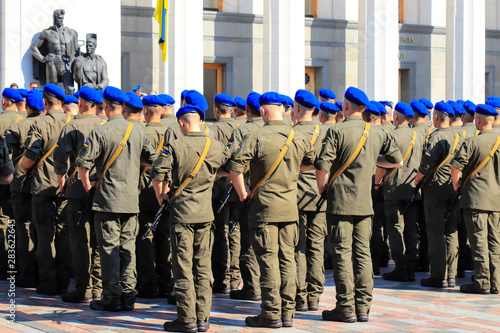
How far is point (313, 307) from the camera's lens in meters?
8.60

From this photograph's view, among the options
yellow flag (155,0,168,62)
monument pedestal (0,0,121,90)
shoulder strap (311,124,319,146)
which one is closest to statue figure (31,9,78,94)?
monument pedestal (0,0,121,90)

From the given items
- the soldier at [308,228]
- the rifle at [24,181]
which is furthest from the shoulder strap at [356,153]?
the rifle at [24,181]

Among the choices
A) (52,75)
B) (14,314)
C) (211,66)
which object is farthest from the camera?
(211,66)

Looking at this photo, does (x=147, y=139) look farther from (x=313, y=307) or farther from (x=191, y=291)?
(x=313, y=307)

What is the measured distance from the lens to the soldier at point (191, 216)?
24.9ft

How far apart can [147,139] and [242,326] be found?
2030 mm

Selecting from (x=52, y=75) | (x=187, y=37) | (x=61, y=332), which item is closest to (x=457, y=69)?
(x=187, y=37)

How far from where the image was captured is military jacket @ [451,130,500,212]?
9.73 metres

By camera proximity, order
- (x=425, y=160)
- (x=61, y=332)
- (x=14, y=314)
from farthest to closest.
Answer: (x=425, y=160) < (x=14, y=314) < (x=61, y=332)

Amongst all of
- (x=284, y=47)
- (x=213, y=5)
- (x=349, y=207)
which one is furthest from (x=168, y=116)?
(x=213, y=5)

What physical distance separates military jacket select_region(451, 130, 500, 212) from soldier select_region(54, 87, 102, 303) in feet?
13.0

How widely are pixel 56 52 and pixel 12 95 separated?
7.83m

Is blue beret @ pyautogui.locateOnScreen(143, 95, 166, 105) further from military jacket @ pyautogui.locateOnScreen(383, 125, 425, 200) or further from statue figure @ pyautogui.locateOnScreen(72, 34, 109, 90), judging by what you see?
statue figure @ pyautogui.locateOnScreen(72, 34, 109, 90)

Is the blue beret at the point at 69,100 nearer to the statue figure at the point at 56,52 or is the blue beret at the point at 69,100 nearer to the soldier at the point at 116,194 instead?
the soldier at the point at 116,194
